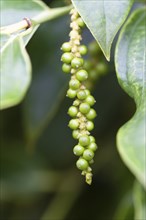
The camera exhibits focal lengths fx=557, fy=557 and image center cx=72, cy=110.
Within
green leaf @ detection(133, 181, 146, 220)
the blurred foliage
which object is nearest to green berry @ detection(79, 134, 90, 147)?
green leaf @ detection(133, 181, 146, 220)

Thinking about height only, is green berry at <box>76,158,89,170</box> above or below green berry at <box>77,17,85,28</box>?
below

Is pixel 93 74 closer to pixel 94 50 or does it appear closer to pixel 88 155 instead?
pixel 94 50

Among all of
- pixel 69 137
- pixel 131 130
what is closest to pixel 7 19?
pixel 131 130

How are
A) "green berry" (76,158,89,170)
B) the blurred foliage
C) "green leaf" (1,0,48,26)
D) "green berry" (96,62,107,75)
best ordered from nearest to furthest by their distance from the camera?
"green berry" (76,158,89,170) → "green leaf" (1,0,48,26) → "green berry" (96,62,107,75) → the blurred foliage

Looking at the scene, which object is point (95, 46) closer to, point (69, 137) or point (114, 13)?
point (114, 13)

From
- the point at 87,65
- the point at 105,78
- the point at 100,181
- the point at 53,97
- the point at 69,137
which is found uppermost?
the point at 87,65

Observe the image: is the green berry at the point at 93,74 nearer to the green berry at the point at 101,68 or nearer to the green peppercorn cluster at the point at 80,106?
the green berry at the point at 101,68

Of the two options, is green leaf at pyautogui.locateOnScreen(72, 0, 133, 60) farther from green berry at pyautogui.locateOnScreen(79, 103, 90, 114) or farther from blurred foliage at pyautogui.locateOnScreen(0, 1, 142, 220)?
blurred foliage at pyautogui.locateOnScreen(0, 1, 142, 220)
